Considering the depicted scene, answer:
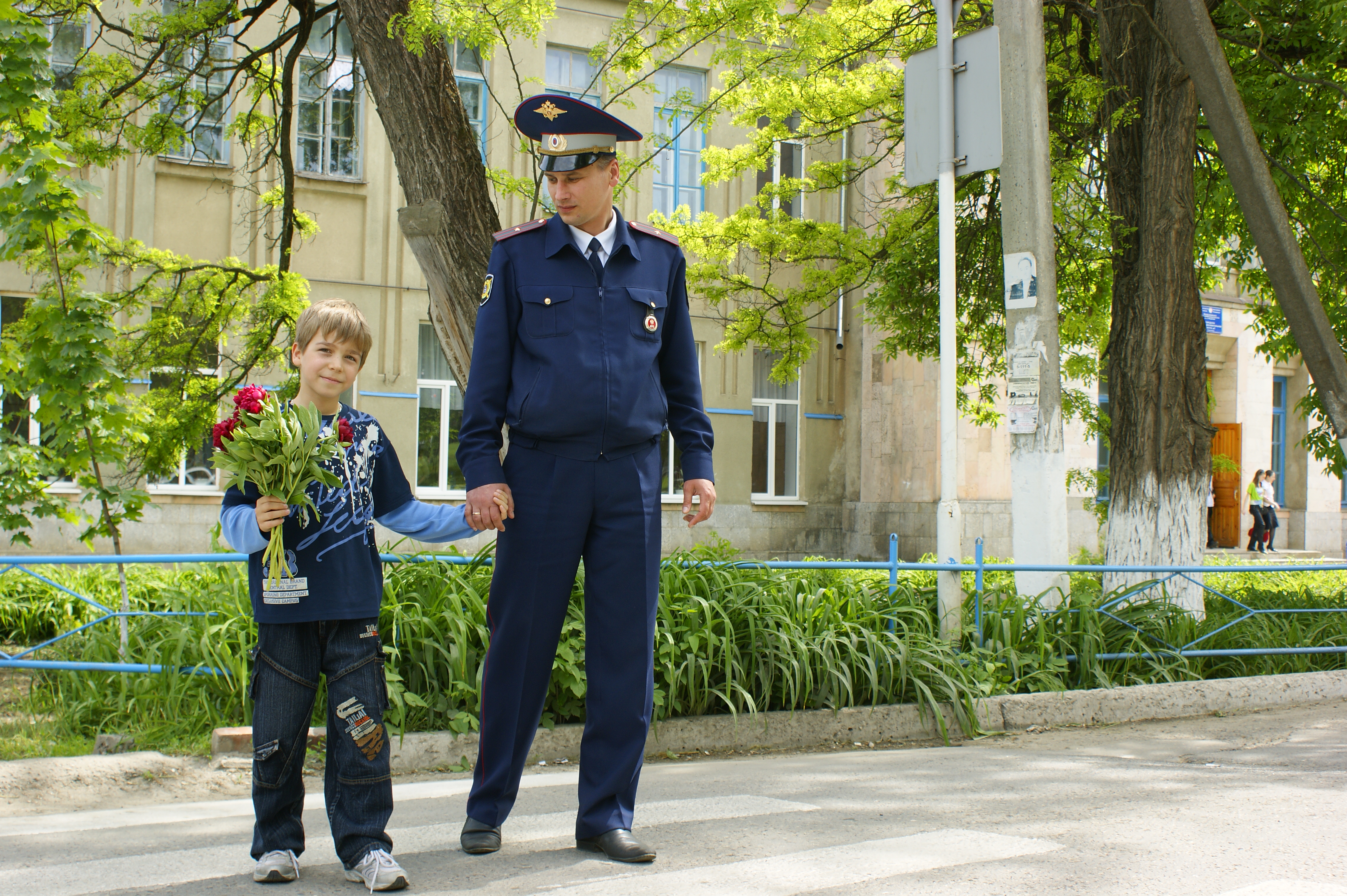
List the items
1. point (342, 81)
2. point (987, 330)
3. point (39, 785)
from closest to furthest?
point (39, 785), point (987, 330), point (342, 81)

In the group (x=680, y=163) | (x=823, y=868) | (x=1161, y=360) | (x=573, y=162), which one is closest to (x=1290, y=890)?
(x=823, y=868)

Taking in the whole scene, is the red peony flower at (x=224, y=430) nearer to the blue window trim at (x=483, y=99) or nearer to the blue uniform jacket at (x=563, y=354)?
the blue uniform jacket at (x=563, y=354)

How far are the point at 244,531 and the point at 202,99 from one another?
793cm

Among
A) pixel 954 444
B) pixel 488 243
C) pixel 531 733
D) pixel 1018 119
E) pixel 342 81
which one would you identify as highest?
pixel 342 81

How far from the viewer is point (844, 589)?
6.62 meters

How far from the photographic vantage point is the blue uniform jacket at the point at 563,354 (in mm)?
3416

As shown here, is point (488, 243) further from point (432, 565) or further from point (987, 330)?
point (987, 330)

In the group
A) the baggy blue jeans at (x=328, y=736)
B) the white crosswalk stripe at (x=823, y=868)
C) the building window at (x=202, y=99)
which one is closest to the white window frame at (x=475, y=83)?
the building window at (x=202, y=99)

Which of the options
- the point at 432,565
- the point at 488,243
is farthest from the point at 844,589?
the point at 488,243

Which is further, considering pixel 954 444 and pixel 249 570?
pixel 954 444

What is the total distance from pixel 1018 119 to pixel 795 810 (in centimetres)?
502

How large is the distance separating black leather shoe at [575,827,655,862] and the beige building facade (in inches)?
425

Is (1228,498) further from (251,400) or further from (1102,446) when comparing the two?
(251,400)

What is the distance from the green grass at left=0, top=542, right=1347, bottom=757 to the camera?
→ 17.1ft
